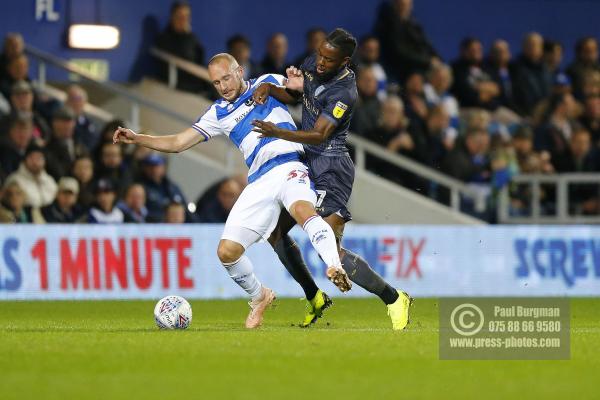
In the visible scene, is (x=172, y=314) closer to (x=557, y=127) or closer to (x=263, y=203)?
(x=263, y=203)

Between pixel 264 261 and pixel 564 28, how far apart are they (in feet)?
28.7

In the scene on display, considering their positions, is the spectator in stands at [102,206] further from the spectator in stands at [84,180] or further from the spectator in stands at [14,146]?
the spectator in stands at [14,146]

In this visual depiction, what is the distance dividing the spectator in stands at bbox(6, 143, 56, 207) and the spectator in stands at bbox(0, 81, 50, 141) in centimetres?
43

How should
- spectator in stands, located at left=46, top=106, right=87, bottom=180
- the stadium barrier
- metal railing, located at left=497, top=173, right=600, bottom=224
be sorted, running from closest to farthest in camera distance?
the stadium barrier → spectator in stands, located at left=46, top=106, right=87, bottom=180 → metal railing, located at left=497, top=173, right=600, bottom=224

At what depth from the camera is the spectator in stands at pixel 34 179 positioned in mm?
15922

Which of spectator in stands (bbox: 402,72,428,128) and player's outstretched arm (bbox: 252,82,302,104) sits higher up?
spectator in stands (bbox: 402,72,428,128)

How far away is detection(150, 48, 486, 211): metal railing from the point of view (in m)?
18.2

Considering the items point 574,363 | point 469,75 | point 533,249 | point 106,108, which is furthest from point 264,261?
point 574,363

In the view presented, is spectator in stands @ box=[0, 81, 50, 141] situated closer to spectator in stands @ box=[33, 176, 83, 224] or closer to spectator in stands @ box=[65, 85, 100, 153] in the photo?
spectator in stands @ box=[65, 85, 100, 153]

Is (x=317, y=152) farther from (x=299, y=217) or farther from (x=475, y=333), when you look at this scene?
(x=475, y=333)

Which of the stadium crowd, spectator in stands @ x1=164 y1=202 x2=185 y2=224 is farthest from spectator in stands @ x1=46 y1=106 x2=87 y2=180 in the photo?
spectator in stands @ x1=164 y1=202 x2=185 y2=224

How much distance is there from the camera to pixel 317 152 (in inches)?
423

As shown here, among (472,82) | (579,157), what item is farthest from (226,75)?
(472,82)

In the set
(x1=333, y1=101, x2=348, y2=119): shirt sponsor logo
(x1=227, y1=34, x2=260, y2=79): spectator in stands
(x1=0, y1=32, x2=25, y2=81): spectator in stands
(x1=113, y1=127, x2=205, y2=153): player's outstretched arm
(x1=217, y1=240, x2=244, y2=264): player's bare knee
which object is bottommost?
(x1=217, y1=240, x2=244, y2=264): player's bare knee
